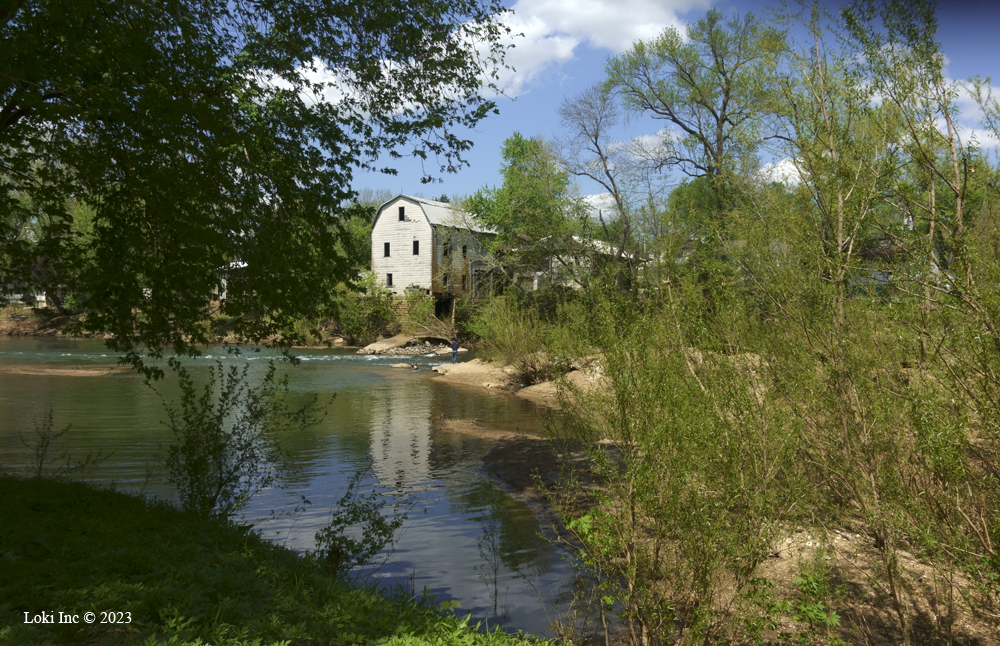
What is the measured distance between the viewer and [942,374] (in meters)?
5.65

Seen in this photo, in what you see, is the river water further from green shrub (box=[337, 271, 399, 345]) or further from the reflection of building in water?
green shrub (box=[337, 271, 399, 345])

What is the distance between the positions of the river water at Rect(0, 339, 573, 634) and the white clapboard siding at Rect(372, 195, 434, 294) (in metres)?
19.7

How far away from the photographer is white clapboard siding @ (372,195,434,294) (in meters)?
47.8

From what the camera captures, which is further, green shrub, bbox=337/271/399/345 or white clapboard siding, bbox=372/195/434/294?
white clapboard siding, bbox=372/195/434/294

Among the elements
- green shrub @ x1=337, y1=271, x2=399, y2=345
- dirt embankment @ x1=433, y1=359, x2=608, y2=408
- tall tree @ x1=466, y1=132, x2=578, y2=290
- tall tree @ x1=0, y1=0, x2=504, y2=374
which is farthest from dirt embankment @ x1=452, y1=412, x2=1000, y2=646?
green shrub @ x1=337, y1=271, x2=399, y2=345

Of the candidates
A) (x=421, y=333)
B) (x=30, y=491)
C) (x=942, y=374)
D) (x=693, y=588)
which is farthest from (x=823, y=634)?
(x=421, y=333)

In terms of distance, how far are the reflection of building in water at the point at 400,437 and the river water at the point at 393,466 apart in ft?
0.14

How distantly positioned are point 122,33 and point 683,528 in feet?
25.2

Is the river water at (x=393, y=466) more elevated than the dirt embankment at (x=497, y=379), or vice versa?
the dirt embankment at (x=497, y=379)

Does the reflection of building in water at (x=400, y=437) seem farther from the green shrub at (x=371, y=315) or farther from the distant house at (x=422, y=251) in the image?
the distant house at (x=422, y=251)

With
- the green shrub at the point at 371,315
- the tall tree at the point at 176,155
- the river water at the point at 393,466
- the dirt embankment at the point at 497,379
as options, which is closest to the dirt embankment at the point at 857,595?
the river water at the point at 393,466

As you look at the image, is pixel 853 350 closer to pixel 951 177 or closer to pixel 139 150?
pixel 951 177

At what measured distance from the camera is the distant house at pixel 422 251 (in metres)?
47.7

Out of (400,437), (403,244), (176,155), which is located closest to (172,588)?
(176,155)
